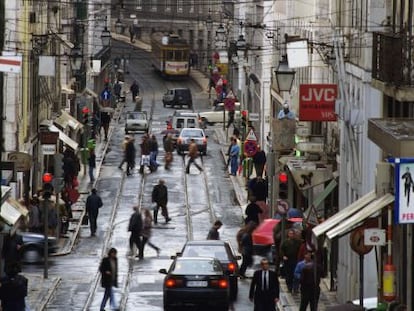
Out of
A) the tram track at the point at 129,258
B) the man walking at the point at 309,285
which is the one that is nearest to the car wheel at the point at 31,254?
the tram track at the point at 129,258

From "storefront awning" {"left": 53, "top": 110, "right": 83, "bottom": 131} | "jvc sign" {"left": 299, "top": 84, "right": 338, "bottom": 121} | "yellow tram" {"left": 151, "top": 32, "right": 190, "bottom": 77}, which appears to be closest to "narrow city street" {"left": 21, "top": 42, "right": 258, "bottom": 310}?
"storefront awning" {"left": 53, "top": 110, "right": 83, "bottom": 131}

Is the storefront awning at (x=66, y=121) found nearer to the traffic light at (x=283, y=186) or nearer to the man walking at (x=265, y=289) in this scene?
the traffic light at (x=283, y=186)

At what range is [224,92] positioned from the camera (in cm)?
10725

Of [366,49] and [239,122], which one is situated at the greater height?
[366,49]

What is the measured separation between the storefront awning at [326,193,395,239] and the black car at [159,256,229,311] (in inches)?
315

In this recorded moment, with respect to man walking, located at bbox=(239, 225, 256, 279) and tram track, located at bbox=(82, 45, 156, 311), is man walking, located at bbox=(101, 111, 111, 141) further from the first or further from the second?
man walking, located at bbox=(239, 225, 256, 279)

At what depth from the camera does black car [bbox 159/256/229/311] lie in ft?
125

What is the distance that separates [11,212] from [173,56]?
3414 inches

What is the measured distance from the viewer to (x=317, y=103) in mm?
45500

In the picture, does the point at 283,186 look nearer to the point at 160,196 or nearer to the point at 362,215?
the point at 160,196

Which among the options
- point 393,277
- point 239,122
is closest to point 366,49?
point 393,277

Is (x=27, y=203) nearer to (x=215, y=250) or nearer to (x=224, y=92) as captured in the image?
(x=215, y=250)

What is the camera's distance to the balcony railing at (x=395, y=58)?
3347 centimetres

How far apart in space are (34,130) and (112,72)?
62.8 m
